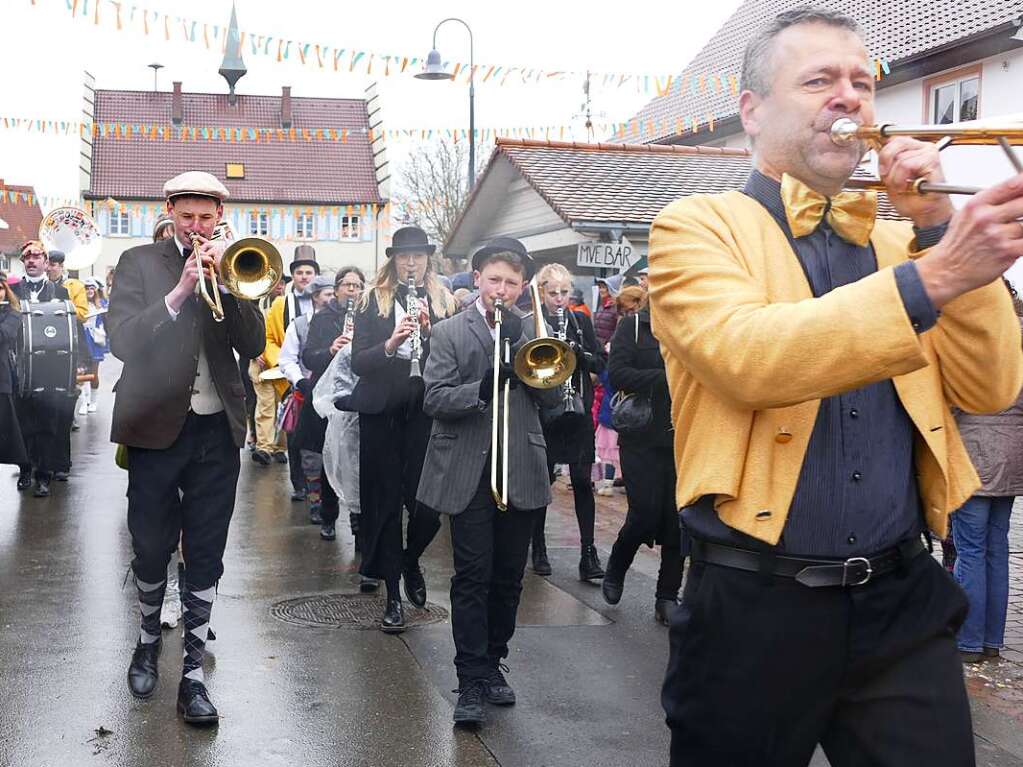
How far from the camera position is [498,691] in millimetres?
5598

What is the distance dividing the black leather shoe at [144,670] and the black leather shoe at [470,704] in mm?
1312

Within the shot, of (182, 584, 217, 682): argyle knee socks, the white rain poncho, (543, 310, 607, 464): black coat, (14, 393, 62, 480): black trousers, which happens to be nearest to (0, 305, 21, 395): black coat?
(14, 393, 62, 480): black trousers

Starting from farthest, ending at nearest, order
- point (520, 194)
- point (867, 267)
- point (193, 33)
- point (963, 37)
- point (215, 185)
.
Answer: point (520, 194) → point (963, 37) → point (193, 33) → point (215, 185) → point (867, 267)

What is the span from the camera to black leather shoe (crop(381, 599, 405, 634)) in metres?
6.78

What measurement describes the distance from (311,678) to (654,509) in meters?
2.19

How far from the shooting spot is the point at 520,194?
24.0 metres

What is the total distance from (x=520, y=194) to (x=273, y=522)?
14.6m

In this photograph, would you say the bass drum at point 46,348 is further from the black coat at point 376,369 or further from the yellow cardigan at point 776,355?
the yellow cardigan at point 776,355

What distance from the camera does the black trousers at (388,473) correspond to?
7.08m

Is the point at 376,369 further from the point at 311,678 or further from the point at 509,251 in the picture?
the point at 311,678

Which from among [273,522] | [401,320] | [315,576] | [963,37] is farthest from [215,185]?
[963,37]

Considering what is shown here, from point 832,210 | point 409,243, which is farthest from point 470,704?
point 832,210

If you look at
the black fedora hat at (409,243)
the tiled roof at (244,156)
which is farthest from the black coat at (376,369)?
the tiled roof at (244,156)

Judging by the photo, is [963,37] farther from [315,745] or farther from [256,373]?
[315,745]
